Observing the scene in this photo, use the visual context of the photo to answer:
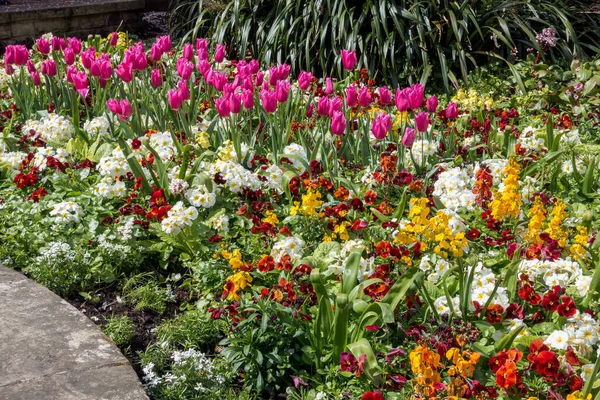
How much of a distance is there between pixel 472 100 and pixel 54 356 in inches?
144

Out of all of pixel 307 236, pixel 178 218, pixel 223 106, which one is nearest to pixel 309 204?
pixel 307 236

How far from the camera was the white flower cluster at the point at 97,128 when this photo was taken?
478 cm

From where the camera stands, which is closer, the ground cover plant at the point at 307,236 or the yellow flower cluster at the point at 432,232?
the ground cover plant at the point at 307,236

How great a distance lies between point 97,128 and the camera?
479cm

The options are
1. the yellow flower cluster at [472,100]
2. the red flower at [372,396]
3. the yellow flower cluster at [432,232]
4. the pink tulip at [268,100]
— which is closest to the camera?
the red flower at [372,396]

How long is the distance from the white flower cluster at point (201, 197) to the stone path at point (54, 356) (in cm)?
86

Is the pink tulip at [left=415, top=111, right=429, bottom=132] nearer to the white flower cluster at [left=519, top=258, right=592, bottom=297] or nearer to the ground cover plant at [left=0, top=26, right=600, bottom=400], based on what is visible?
the ground cover plant at [left=0, top=26, right=600, bottom=400]

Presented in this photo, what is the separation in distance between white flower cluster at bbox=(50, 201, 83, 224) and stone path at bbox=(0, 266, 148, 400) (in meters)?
0.57

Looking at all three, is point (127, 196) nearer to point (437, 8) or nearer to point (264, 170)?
point (264, 170)

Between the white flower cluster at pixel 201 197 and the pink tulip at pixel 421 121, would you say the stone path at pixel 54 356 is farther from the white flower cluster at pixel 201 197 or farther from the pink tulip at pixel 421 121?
the pink tulip at pixel 421 121

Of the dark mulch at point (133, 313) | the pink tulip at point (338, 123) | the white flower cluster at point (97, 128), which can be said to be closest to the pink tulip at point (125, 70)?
the white flower cluster at point (97, 128)

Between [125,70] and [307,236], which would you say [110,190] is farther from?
[307,236]

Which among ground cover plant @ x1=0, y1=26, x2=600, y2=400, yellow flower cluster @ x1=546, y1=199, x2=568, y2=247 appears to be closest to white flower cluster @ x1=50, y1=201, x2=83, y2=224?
ground cover plant @ x1=0, y1=26, x2=600, y2=400

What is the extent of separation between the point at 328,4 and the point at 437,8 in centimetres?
86
